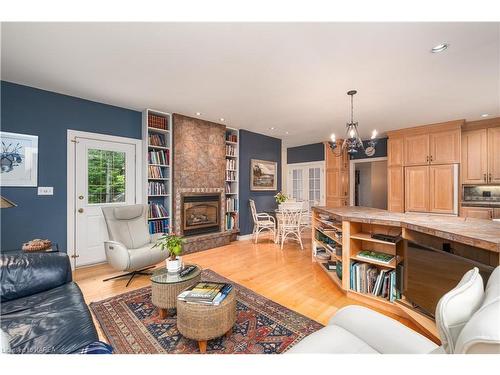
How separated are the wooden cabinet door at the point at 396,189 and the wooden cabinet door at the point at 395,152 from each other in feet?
0.36

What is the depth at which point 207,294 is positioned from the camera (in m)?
1.62

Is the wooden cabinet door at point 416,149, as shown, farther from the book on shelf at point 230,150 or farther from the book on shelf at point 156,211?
the book on shelf at point 156,211

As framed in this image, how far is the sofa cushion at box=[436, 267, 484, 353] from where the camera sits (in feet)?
2.43

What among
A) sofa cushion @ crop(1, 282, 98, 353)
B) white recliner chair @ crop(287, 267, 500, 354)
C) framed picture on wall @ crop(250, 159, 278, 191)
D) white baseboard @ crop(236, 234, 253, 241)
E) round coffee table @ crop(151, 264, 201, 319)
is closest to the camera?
white recliner chair @ crop(287, 267, 500, 354)

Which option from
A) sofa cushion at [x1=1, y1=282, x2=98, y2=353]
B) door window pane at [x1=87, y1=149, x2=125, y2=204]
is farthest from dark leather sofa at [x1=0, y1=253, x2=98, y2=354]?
door window pane at [x1=87, y1=149, x2=125, y2=204]

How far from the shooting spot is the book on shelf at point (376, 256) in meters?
2.14

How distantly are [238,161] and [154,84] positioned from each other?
2.54 metres

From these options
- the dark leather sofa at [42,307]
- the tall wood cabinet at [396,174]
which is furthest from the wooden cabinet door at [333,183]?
the dark leather sofa at [42,307]

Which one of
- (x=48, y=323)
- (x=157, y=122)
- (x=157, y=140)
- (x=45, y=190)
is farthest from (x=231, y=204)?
(x=48, y=323)

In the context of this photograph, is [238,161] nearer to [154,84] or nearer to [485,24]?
[154,84]

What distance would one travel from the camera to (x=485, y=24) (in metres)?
1.69

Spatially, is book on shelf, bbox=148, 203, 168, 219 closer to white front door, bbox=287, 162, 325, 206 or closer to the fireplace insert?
the fireplace insert

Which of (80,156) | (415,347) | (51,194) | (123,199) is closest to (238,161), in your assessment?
(123,199)

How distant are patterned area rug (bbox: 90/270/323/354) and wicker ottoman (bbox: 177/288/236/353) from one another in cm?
15
